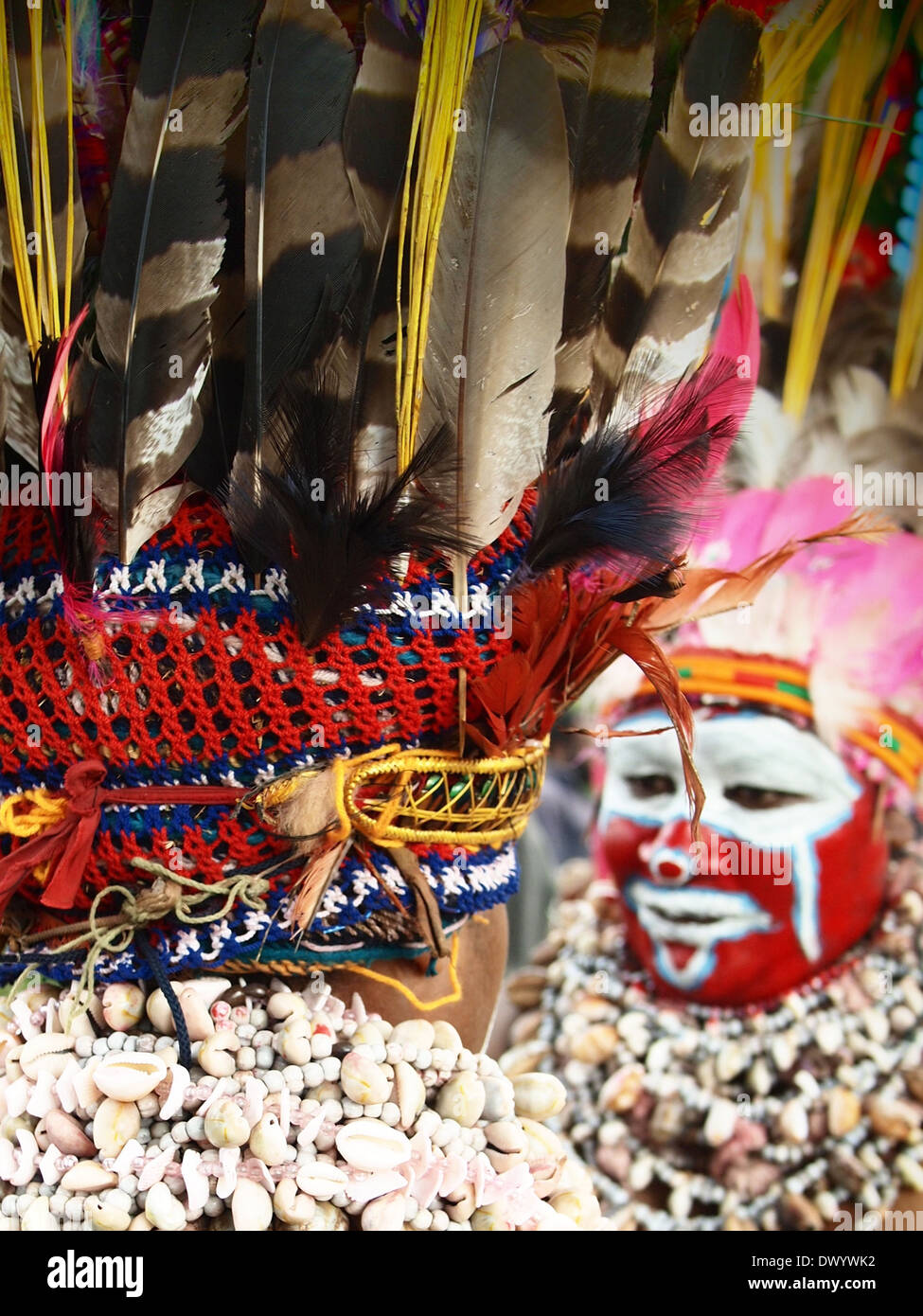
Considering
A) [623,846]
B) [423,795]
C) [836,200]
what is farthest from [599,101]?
[623,846]

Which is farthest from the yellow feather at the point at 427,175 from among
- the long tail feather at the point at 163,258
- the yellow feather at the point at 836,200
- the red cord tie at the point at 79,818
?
the yellow feather at the point at 836,200

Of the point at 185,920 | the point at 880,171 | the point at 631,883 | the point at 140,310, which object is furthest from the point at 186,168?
the point at 631,883

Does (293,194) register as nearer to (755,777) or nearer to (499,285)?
(499,285)

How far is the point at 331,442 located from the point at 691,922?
94 cm

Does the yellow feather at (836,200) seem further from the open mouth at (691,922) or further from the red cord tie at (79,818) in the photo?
the red cord tie at (79,818)

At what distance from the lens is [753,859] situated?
4.40 feet

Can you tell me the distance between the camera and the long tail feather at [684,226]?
73cm

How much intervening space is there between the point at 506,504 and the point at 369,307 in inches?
5.6

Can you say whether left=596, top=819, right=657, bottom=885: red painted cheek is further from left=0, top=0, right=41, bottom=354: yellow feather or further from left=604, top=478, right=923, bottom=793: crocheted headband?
left=0, top=0, right=41, bottom=354: yellow feather

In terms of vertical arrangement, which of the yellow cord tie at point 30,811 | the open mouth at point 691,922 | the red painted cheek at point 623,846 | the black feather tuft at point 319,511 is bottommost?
the open mouth at point 691,922

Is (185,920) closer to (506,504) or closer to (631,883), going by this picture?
(506,504)

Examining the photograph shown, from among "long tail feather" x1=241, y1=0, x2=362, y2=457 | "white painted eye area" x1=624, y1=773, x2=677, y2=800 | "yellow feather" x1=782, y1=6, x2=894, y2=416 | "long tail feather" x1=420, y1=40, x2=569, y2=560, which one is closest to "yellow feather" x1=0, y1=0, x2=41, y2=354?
"long tail feather" x1=241, y1=0, x2=362, y2=457

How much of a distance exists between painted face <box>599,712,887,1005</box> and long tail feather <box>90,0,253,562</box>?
85cm

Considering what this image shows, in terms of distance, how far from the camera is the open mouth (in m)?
→ 1.39
